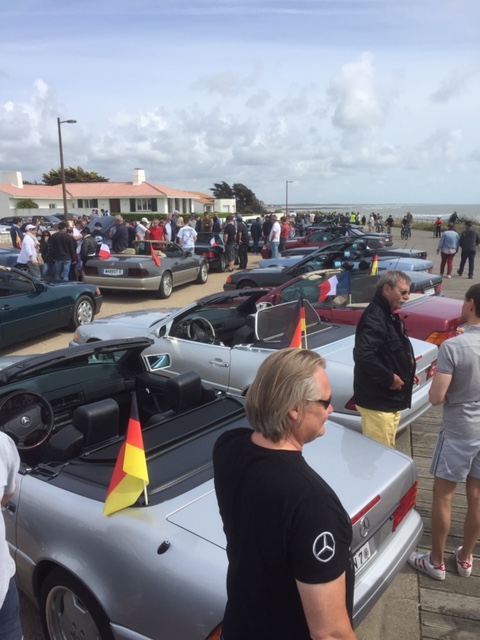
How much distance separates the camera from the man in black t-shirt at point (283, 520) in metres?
1.24

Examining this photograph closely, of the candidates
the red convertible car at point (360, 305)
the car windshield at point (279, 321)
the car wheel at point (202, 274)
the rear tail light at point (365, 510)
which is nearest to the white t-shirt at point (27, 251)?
the car wheel at point (202, 274)

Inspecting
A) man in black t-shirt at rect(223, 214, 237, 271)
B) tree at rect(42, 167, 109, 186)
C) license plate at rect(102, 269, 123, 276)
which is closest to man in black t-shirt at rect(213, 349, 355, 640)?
license plate at rect(102, 269, 123, 276)

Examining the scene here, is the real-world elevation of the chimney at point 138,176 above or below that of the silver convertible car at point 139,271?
above

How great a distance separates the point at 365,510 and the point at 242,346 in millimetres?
2708

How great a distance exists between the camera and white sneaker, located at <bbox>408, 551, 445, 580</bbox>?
305 centimetres

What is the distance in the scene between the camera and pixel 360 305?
6.59 m

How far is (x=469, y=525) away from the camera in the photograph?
296cm

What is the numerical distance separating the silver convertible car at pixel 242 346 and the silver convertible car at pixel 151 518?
124cm

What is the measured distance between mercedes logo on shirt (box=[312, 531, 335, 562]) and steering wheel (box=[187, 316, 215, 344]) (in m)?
4.02

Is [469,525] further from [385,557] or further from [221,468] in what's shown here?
[221,468]

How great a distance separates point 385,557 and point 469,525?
78 centimetres

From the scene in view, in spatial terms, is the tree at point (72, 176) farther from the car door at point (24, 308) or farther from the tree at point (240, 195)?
the car door at point (24, 308)

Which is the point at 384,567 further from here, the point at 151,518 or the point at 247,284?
the point at 247,284

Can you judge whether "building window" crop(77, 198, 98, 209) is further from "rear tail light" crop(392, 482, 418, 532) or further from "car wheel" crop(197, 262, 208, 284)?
"rear tail light" crop(392, 482, 418, 532)
